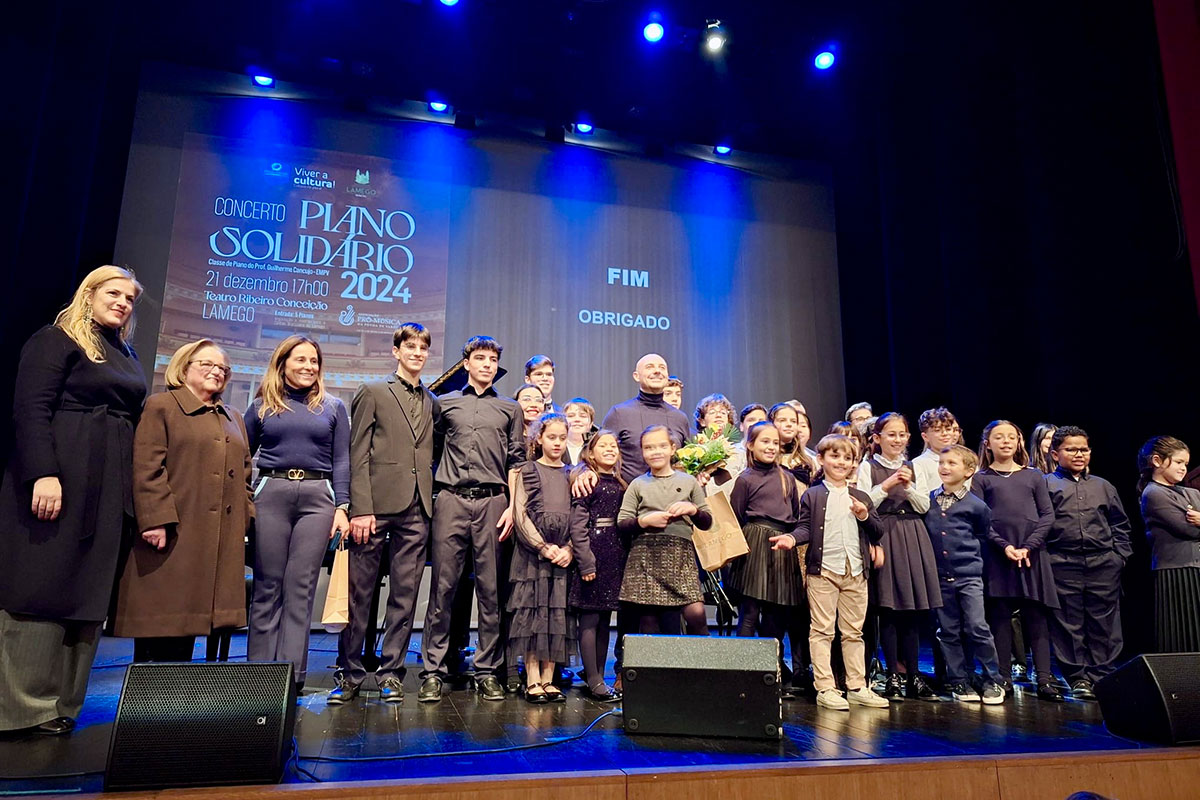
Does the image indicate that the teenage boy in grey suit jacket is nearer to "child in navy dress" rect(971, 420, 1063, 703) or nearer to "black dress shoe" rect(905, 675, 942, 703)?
"black dress shoe" rect(905, 675, 942, 703)

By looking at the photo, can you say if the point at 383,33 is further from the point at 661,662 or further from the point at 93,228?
the point at 661,662

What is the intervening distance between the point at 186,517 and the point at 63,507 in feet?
1.20

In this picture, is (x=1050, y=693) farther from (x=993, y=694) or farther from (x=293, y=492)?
(x=293, y=492)

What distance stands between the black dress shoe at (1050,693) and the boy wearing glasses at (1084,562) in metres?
0.38

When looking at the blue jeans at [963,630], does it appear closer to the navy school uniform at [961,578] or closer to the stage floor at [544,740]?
the navy school uniform at [961,578]

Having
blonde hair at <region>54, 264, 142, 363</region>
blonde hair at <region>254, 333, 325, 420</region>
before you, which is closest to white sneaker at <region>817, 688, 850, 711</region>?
blonde hair at <region>254, 333, 325, 420</region>

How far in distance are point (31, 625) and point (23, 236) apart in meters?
4.18

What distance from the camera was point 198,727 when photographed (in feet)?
6.23

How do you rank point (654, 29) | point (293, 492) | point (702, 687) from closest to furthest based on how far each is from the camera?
point (702, 687) < point (293, 492) < point (654, 29)

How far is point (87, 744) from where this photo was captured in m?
2.40

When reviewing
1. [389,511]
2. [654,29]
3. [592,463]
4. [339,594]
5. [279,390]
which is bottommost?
[339,594]

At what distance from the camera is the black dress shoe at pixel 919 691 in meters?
3.54

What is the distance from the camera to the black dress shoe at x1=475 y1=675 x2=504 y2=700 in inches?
130

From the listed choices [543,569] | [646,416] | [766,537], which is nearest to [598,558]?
[543,569]
